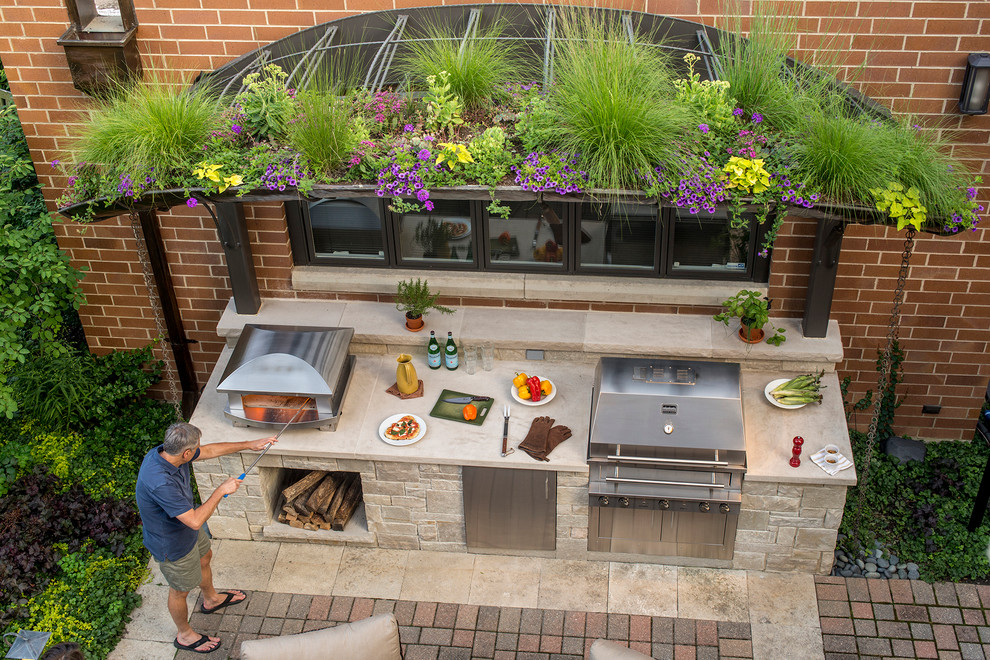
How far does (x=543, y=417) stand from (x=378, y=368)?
162cm

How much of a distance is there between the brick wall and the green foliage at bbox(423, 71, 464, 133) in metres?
0.97

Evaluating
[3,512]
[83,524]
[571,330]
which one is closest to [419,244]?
[571,330]

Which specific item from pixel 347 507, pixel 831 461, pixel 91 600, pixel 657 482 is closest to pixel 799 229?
pixel 831 461

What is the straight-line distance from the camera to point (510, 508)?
749 cm

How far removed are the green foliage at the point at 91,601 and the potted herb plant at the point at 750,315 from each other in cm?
530

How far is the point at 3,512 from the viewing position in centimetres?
812

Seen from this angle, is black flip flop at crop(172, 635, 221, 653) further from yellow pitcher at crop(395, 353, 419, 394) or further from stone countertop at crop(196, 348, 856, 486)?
yellow pitcher at crop(395, 353, 419, 394)

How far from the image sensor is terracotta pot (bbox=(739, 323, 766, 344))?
7.77 metres

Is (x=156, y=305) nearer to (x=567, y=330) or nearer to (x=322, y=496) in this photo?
(x=322, y=496)

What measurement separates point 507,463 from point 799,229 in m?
3.07

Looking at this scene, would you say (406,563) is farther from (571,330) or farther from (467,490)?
(571,330)

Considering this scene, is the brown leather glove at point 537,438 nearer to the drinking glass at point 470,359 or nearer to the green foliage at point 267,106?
the drinking glass at point 470,359

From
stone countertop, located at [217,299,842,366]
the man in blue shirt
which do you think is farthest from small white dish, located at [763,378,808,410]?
the man in blue shirt

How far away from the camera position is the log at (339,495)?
311 inches
